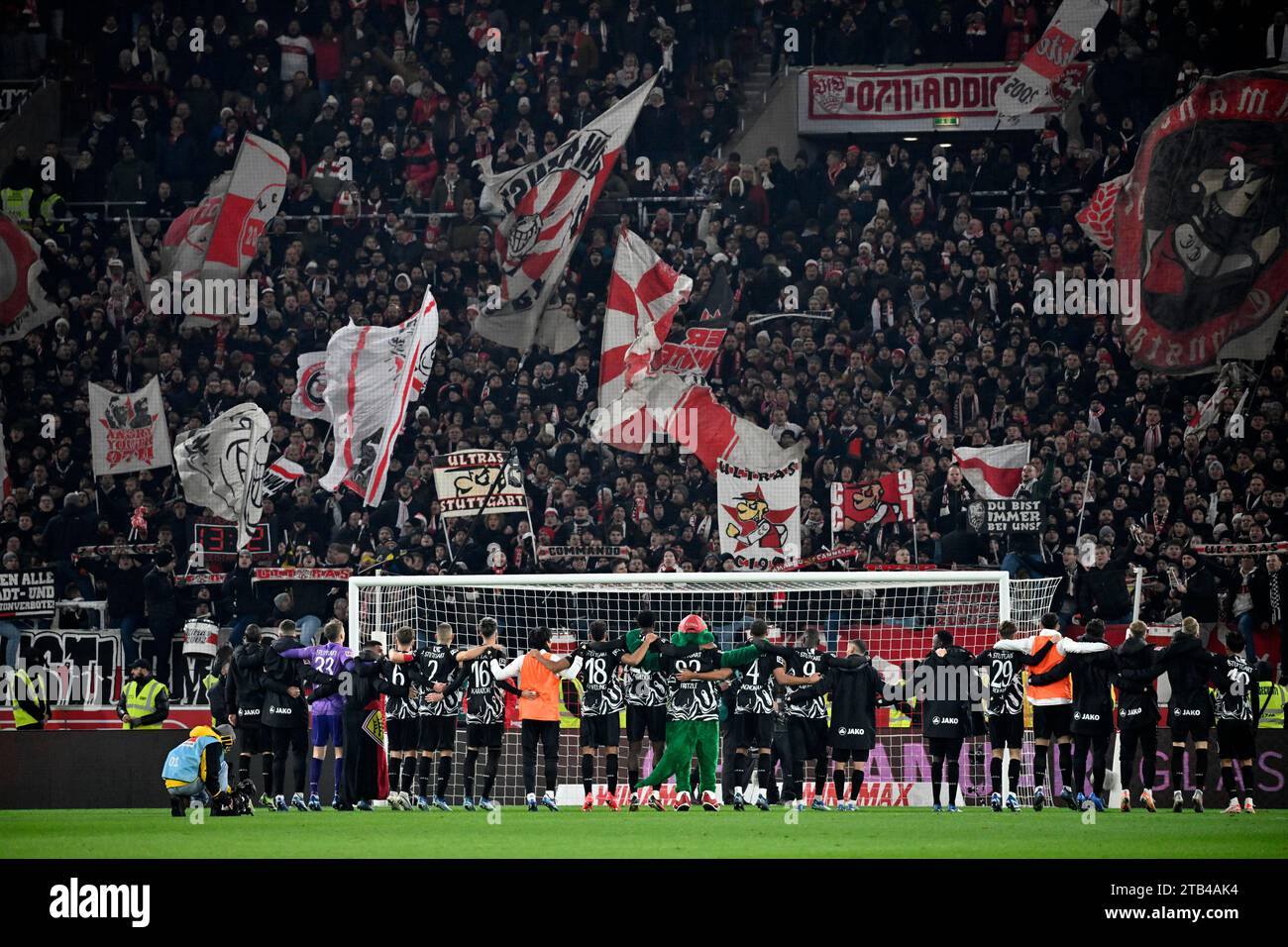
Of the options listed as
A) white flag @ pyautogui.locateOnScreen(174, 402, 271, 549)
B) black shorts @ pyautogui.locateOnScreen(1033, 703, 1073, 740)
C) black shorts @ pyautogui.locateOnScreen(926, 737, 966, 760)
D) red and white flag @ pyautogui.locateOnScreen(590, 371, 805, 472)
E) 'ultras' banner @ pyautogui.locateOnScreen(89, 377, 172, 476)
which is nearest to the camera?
black shorts @ pyautogui.locateOnScreen(1033, 703, 1073, 740)

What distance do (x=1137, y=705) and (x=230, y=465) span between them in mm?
12826

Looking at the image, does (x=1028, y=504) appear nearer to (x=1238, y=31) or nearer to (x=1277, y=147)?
(x=1277, y=147)

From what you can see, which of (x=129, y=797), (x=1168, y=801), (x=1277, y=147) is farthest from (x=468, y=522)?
(x=1277, y=147)

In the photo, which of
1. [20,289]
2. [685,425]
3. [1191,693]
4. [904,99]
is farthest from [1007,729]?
[20,289]

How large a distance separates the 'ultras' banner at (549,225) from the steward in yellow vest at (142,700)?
9300mm

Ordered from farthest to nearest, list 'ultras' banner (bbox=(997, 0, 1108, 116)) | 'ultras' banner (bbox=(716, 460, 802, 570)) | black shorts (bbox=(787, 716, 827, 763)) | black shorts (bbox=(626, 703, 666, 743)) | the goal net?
'ultras' banner (bbox=(997, 0, 1108, 116))
'ultras' banner (bbox=(716, 460, 802, 570))
the goal net
black shorts (bbox=(787, 716, 827, 763))
black shorts (bbox=(626, 703, 666, 743))

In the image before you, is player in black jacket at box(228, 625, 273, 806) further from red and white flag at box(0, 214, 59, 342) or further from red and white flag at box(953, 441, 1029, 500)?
red and white flag at box(0, 214, 59, 342)

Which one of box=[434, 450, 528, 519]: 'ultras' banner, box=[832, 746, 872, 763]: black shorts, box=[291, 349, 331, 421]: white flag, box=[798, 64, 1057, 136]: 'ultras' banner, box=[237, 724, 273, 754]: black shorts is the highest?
box=[798, 64, 1057, 136]: 'ultras' banner

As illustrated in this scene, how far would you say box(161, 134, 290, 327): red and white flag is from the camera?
91.7 ft

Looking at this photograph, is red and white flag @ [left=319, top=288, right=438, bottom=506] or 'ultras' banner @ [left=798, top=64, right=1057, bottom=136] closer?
red and white flag @ [left=319, top=288, right=438, bottom=506]

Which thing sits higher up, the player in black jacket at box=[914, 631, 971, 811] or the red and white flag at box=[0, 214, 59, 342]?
the red and white flag at box=[0, 214, 59, 342]

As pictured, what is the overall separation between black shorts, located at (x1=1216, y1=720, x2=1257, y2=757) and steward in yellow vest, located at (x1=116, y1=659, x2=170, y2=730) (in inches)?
421

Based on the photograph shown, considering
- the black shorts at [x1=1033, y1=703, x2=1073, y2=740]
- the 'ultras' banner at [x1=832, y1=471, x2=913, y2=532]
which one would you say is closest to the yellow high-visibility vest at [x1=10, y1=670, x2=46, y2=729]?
the 'ultras' banner at [x1=832, y1=471, x2=913, y2=532]

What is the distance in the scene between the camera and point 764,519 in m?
23.9
